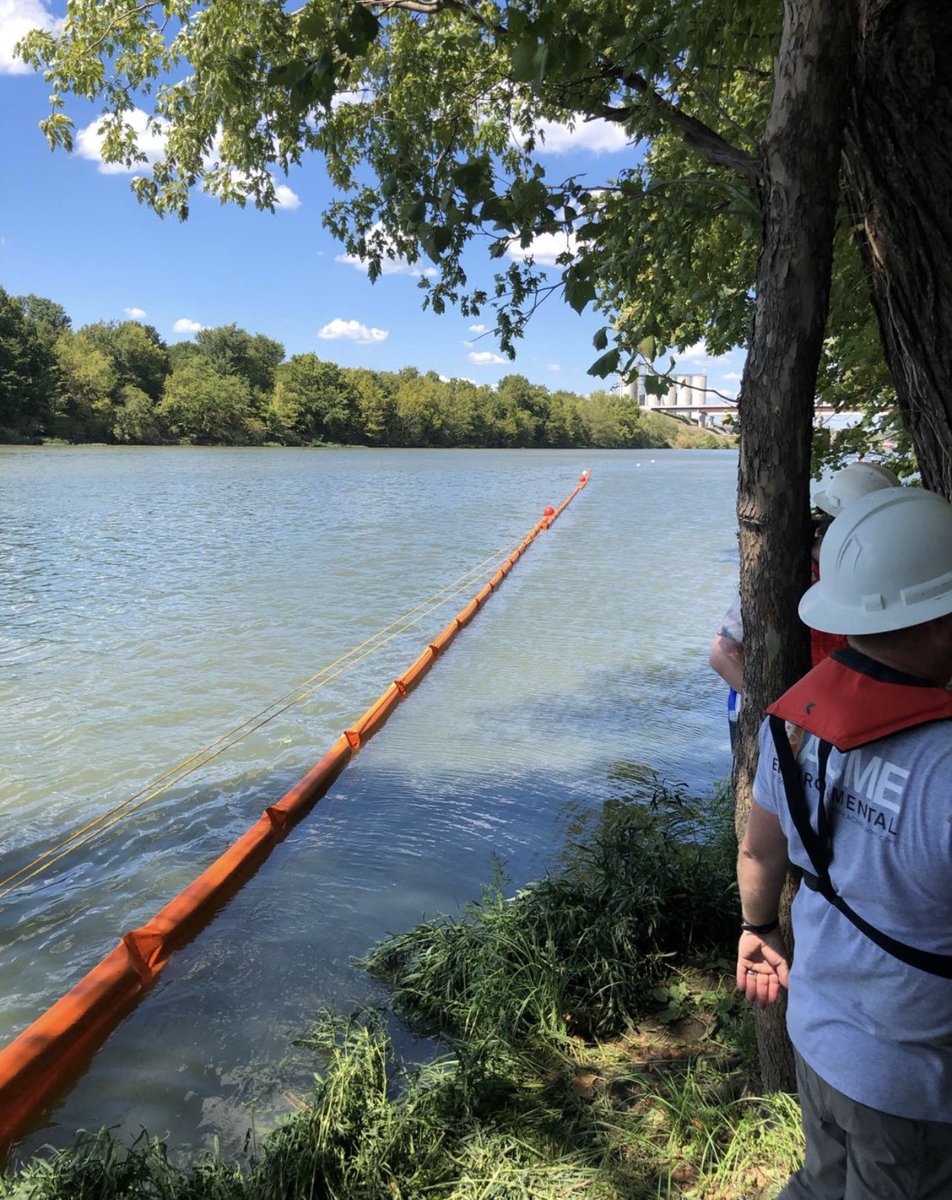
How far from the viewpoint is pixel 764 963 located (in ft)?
6.68

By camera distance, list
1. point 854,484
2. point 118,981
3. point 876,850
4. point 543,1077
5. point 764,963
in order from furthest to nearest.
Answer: point 118,981
point 854,484
point 543,1077
point 764,963
point 876,850

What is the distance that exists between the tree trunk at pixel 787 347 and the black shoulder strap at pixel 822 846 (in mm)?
890

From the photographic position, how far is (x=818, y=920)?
5.38ft

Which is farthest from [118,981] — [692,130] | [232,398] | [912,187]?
[232,398]

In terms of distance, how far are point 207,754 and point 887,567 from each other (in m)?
6.32

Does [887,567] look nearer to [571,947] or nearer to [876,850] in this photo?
[876,850]

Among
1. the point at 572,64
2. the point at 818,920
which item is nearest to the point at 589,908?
the point at 818,920

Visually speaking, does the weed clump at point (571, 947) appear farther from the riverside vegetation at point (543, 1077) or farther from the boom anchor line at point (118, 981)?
the boom anchor line at point (118, 981)

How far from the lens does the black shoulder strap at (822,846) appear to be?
147cm

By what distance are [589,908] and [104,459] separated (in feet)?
181

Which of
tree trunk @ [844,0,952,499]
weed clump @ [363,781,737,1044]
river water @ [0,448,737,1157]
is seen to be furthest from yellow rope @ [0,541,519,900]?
tree trunk @ [844,0,952,499]

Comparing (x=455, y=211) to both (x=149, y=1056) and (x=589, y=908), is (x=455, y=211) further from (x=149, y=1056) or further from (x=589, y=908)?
(x=149, y=1056)

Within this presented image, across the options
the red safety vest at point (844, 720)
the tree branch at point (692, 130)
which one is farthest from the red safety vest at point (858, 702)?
the tree branch at point (692, 130)

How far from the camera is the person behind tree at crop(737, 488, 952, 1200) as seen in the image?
4.73 feet
